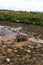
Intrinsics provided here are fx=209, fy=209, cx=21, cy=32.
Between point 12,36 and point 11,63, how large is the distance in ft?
16.4

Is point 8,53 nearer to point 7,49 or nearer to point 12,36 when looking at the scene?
point 7,49

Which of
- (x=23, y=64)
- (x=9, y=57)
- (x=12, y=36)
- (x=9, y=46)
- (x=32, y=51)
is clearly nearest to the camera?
(x=23, y=64)

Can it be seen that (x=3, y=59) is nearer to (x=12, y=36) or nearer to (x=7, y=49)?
(x=7, y=49)

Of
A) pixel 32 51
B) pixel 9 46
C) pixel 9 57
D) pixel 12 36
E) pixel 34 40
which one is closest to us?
pixel 9 57

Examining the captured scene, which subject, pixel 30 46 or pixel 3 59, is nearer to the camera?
Result: pixel 3 59

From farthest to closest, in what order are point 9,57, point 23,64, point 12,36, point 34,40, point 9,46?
point 12,36
point 34,40
point 9,46
point 9,57
point 23,64

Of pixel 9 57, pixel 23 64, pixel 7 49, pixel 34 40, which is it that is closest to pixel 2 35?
pixel 34 40

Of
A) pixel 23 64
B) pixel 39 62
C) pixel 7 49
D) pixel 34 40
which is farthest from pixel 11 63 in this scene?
pixel 34 40

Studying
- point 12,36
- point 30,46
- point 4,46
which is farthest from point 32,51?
point 12,36

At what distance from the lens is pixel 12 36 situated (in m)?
13.8

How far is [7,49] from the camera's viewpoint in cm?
1075

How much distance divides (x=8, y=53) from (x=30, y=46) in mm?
1817

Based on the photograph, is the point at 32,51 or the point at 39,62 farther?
the point at 32,51

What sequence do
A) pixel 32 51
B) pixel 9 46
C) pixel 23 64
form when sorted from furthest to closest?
1. pixel 9 46
2. pixel 32 51
3. pixel 23 64
